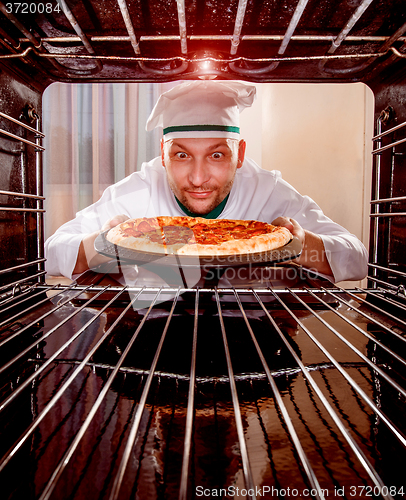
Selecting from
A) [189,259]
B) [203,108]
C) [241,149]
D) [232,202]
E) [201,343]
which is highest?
[203,108]

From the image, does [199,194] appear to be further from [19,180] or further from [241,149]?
[19,180]

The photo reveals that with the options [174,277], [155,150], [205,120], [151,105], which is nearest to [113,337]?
[174,277]

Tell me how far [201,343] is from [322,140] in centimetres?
220

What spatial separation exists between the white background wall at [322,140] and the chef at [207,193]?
2.25 ft

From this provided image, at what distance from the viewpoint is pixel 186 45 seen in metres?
0.56

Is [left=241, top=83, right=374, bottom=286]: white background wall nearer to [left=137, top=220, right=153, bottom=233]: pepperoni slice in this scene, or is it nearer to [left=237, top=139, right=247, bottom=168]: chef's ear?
[left=237, top=139, right=247, bottom=168]: chef's ear

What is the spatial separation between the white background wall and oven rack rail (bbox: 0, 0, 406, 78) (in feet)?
5.58

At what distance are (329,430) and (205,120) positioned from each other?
4.51 feet

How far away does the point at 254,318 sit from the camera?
623 millimetres

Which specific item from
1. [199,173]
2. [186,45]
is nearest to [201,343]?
[186,45]

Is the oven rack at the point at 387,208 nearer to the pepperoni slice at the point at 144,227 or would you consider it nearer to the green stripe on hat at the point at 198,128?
the pepperoni slice at the point at 144,227

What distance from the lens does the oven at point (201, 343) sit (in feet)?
0.83

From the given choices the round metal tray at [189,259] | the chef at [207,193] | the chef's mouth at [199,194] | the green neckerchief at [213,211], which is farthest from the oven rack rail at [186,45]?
the green neckerchief at [213,211]

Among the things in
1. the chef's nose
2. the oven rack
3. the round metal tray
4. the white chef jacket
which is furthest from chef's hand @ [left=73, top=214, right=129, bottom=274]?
the oven rack
